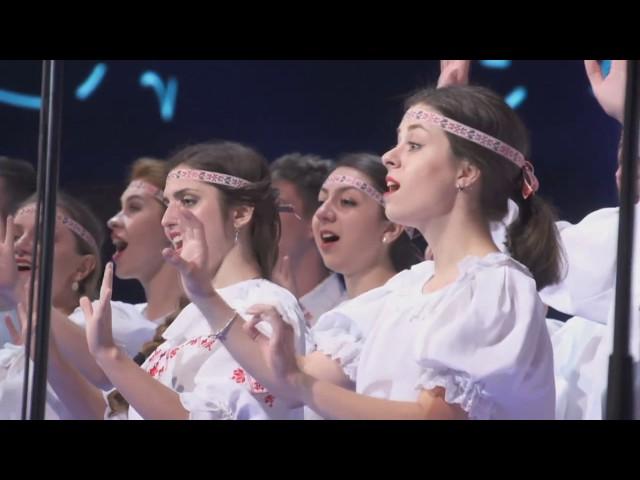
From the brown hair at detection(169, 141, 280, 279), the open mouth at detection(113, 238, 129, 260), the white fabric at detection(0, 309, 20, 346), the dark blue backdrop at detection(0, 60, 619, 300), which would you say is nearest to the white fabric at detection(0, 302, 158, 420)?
the white fabric at detection(0, 309, 20, 346)

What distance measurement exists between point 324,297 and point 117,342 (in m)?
0.56

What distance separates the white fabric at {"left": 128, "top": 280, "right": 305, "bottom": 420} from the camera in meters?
2.70

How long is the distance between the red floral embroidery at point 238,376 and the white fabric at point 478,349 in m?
0.30

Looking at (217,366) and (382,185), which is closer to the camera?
(217,366)

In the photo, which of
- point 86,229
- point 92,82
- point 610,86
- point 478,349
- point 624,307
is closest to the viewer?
point 624,307

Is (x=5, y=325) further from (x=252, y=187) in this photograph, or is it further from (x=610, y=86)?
(x=610, y=86)

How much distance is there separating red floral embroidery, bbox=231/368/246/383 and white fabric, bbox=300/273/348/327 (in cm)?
30

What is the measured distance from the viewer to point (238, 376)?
8.91ft

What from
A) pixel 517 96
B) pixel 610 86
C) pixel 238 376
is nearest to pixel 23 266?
pixel 238 376

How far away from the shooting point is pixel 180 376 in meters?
2.79

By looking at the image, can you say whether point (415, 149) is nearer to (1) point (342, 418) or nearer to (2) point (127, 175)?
(1) point (342, 418)

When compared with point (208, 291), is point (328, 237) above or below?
above

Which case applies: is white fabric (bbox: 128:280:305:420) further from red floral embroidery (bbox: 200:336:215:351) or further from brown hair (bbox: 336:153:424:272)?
brown hair (bbox: 336:153:424:272)
